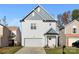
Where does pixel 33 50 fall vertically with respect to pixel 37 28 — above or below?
below

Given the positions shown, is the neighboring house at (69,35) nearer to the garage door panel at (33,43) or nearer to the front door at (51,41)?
the front door at (51,41)

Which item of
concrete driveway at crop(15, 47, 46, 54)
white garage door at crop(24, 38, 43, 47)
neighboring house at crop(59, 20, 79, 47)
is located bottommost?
concrete driveway at crop(15, 47, 46, 54)

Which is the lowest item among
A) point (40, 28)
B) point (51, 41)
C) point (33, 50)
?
point (33, 50)

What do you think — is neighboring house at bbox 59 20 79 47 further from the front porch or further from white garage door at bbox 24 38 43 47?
white garage door at bbox 24 38 43 47

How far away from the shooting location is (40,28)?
317 feet

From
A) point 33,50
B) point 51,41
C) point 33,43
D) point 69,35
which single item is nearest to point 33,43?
point 33,43

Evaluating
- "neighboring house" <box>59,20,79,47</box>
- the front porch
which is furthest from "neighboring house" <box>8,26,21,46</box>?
"neighboring house" <box>59,20,79,47</box>

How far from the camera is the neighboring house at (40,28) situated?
96625mm

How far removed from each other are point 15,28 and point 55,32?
46cm

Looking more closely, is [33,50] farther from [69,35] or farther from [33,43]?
[69,35]

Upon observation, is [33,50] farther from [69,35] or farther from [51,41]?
[69,35]

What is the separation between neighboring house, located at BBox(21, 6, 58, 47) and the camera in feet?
317

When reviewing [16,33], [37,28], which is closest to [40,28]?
[37,28]
